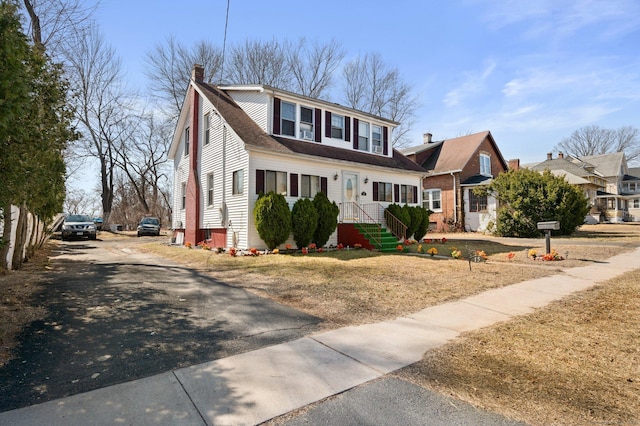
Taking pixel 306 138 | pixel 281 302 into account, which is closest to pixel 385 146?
pixel 306 138

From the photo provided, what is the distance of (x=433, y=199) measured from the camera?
26328 millimetres

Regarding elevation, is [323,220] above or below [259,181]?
below

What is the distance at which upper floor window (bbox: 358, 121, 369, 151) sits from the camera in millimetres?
17797

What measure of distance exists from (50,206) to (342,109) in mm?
12509

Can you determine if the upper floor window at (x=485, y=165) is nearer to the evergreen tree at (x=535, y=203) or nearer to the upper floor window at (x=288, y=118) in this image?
the evergreen tree at (x=535, y=203)

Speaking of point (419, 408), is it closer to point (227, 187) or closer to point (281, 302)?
point (281, 302)

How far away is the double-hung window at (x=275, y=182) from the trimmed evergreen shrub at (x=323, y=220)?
1.37 meters

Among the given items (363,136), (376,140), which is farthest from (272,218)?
(376,140)

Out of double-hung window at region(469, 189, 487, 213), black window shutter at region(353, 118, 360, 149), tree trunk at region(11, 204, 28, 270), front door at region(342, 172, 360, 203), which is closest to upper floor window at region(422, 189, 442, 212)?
double-hung window at region(469, 189, 487, 213)

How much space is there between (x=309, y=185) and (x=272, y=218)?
285 centimetres

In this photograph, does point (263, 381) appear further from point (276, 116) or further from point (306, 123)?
point (306, 123)

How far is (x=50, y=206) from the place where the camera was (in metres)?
11.9

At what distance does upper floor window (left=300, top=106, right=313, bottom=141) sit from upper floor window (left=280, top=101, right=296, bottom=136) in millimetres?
418

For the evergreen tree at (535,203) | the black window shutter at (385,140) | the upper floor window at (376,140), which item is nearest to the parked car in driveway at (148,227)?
the upper floor window at (376,140)
